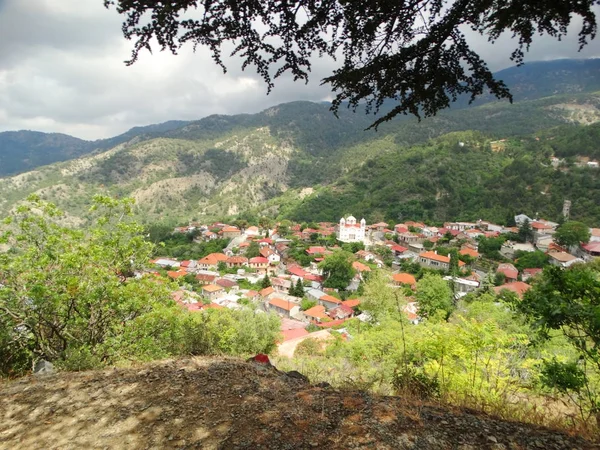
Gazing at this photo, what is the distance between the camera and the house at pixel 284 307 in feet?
92.7

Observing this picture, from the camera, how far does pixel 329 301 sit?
30.5 metres

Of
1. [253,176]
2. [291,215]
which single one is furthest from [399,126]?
[291,215]

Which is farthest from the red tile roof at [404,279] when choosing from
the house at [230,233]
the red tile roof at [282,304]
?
the house at [230,233]

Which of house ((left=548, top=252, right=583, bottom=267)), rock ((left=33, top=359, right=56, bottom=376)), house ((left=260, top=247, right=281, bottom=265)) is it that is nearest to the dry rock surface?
rock ((left=33, top=359, right=56, bottom=376))

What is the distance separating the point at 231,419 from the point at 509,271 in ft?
126

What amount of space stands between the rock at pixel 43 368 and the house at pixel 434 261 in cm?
3933

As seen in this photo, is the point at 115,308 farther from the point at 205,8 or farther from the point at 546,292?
the point at 546,292

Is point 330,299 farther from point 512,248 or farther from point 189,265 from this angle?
point 512,248

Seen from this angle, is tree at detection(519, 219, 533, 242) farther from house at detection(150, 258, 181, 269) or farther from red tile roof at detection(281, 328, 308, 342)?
house at detection(150, 258, 181, 269)

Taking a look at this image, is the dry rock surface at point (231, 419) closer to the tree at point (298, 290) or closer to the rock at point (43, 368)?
the rock at point (43, 368)

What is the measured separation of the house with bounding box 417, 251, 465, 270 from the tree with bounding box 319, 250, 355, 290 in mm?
9748

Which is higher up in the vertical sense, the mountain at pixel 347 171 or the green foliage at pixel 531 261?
the mountain at pixel 347 171

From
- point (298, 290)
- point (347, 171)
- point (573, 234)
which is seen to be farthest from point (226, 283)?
point (347, 171)

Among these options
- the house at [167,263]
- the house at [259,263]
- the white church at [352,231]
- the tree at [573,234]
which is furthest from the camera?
the white church at [352,231]
